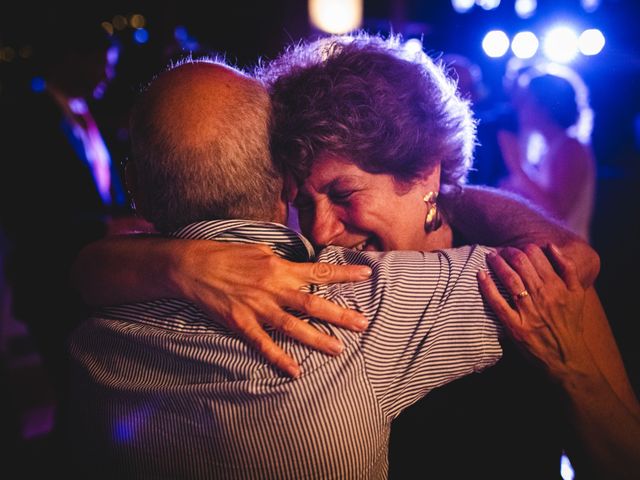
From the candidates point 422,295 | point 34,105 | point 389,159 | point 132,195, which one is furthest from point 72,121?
point 422,295

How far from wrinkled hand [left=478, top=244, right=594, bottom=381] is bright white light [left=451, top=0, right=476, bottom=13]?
823cm

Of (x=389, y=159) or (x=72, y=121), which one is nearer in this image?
(x=389, y=159)

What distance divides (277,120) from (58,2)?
687 cm

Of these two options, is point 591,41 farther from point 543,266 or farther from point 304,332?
point 304,332

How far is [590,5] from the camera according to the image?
738 cm

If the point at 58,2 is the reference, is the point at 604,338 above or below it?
below

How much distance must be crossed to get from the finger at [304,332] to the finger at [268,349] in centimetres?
4

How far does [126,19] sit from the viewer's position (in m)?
7.15

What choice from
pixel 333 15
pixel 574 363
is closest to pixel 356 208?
pixel 574 363

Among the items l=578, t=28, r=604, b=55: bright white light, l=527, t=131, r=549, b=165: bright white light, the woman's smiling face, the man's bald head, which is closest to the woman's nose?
the woman's smiling face

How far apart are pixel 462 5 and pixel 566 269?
8.32 metres

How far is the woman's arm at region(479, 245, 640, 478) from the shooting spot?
47.9 inches

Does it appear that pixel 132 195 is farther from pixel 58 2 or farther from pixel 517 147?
pixel 58 2

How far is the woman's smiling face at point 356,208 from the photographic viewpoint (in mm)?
1557
